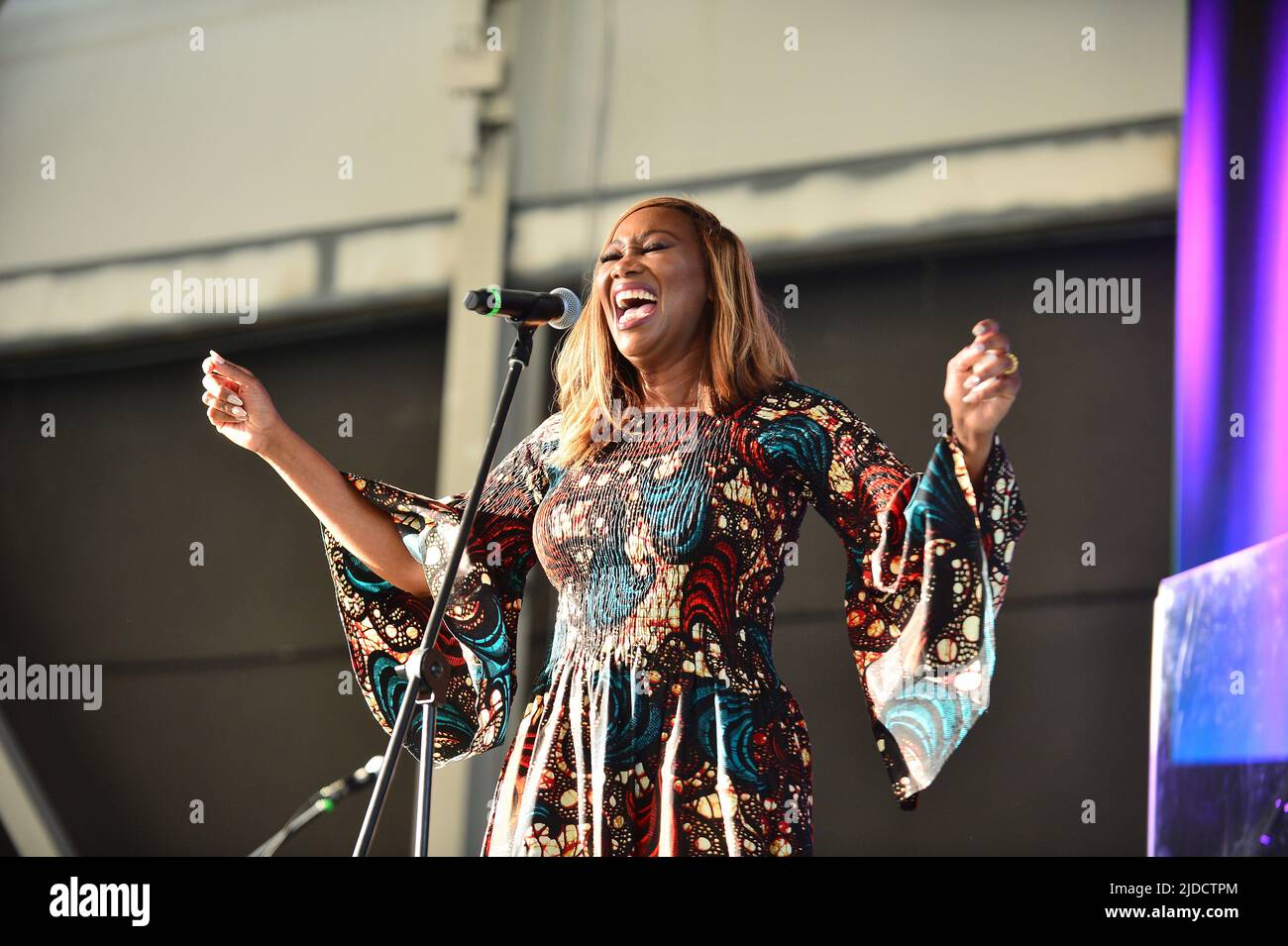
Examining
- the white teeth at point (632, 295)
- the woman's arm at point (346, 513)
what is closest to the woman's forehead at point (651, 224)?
the white teeth at point (632, 295)

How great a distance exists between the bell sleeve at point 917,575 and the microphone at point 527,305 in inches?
16.7

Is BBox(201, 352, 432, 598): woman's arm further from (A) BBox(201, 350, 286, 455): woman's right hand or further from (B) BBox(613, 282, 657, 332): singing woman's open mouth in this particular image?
(B) BBox(613, 282, 657, 332): singing woman's open mouth

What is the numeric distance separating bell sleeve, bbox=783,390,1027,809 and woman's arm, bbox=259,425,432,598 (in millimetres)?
717

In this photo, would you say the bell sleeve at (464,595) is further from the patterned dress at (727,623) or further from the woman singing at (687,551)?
the patterned dress at (727,623)

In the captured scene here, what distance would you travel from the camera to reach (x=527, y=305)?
2.05m

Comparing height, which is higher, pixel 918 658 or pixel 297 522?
pixel 297 522

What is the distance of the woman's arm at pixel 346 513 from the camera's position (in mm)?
2270

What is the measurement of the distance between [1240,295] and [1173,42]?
59cm

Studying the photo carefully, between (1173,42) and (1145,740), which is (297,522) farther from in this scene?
(1173,42)

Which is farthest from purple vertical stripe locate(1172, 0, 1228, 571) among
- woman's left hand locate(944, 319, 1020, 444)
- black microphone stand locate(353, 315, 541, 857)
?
black microphone stand locate(353, 315, 541, 857)

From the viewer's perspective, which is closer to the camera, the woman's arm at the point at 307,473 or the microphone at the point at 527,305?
the microphone at the point at 527,305
